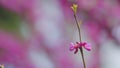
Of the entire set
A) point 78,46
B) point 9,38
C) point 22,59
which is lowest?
point 78,46

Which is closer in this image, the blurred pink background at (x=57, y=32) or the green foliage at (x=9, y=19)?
the blurred pink background at (x=57, y=32)

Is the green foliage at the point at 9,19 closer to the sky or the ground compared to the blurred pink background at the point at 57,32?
closer to the sky

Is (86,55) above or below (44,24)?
below

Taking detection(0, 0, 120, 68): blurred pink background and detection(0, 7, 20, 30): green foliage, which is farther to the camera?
detection(0, 7, 20, 30): green foliage

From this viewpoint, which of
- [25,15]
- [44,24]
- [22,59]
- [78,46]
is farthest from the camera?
[44,24]

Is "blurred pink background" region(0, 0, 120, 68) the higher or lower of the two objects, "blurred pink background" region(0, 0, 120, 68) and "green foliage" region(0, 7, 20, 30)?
the lower

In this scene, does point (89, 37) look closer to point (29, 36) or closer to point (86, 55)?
point (86, 55)

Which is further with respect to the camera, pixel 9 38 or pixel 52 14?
pixel 52 14

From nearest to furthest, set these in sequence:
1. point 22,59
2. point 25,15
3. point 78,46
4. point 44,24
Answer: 1. point 78,46
2. point 22,59
3. point 25,15
4. point 44,24

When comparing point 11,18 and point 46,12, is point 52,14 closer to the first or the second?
point 46,12

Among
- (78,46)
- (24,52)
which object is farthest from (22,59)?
(78,46)
